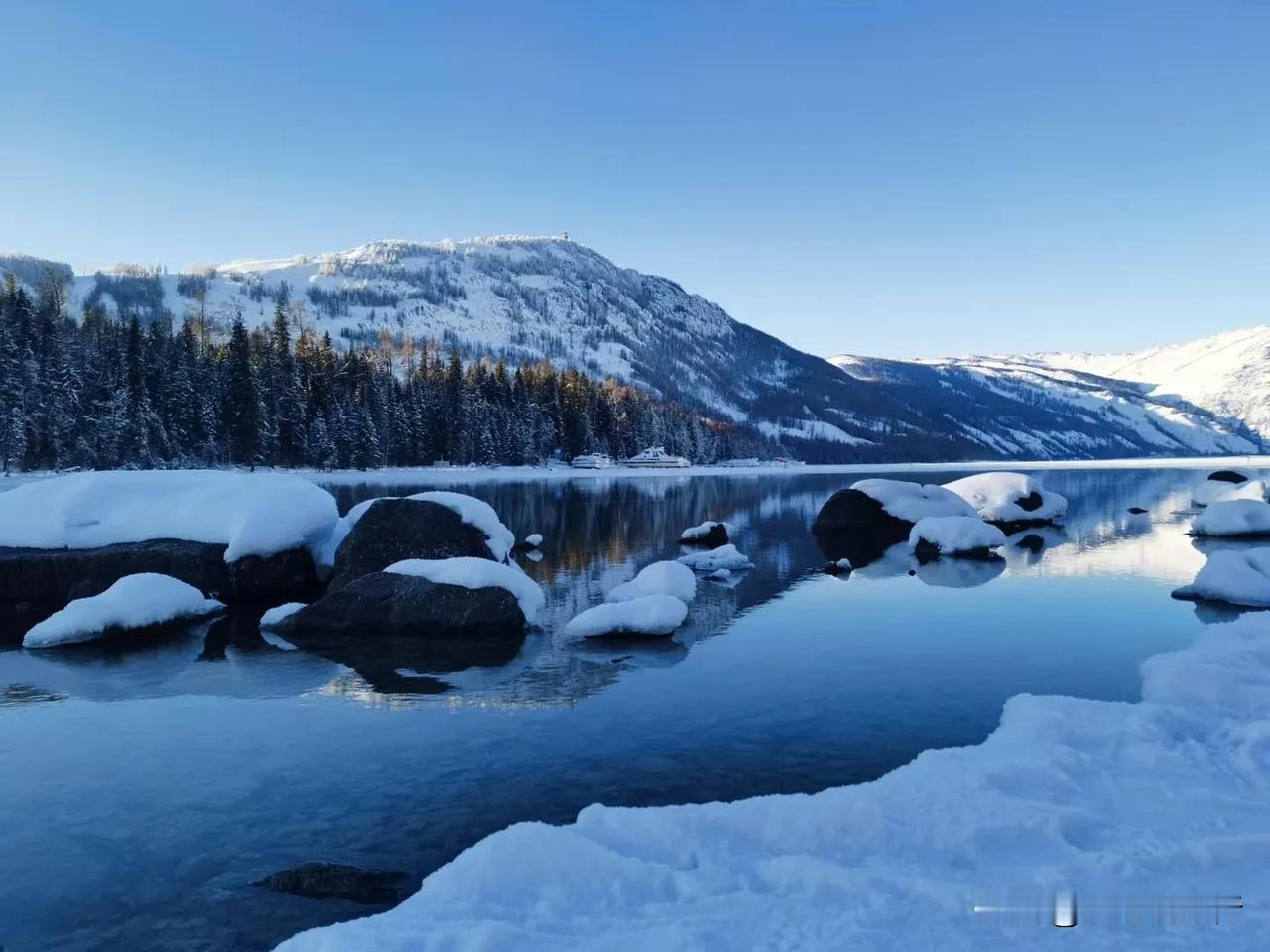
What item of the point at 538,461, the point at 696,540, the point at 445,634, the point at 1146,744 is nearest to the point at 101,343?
the point at 538,461

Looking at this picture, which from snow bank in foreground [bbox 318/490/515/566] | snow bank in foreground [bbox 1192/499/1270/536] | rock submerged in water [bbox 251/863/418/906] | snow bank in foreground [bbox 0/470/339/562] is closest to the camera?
rock submerged in water [bbox 251/863/418/906]

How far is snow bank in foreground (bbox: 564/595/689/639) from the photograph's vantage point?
60.7 feet

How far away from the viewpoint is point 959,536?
111ft

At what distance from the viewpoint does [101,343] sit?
267 feet

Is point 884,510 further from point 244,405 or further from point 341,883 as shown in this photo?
point 244,405

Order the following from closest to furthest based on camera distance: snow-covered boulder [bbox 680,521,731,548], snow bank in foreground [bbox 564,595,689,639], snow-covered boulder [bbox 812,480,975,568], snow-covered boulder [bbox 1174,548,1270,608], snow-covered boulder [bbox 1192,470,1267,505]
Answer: snow bank in foreground [bbox 564,595,689,639], snow-covered boulder [bbox 1174,548,1270,608], snow-covered boulder [bbox 680,521,731,548], snow-covered boulder [bbox 812,480,975,568], snow-covered boulder [bbox 1192,470,1267,505]

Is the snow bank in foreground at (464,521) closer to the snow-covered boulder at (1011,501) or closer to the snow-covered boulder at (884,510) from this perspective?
the snow-covered boulder at (884,510)

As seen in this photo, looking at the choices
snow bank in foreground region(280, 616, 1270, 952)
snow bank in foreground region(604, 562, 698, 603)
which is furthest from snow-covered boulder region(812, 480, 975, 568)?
snow bank in foreground region(280, 616, 1270, 952)

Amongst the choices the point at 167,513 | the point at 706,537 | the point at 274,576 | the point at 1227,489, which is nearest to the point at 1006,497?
the point at 706,537

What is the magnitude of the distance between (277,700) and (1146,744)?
45.2ft

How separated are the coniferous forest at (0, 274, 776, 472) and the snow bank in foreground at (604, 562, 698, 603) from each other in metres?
71.0

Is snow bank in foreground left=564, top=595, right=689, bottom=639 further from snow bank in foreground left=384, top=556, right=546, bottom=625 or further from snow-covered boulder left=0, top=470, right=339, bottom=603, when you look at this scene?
snow-covered boulder left=0, top=470, right=339, bottom=603

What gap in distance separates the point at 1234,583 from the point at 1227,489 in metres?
54.3

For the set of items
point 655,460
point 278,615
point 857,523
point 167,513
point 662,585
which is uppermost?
point 655,460
